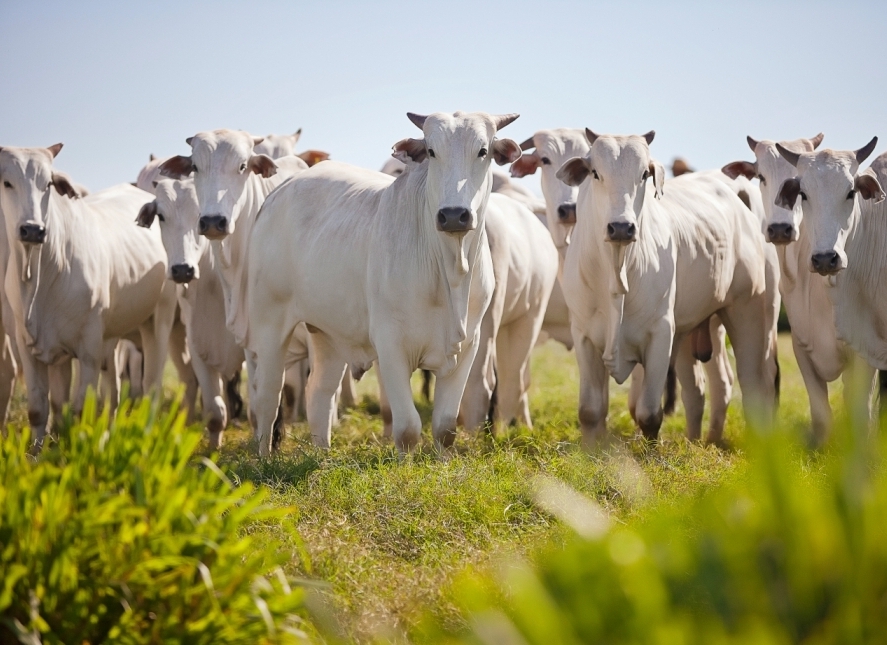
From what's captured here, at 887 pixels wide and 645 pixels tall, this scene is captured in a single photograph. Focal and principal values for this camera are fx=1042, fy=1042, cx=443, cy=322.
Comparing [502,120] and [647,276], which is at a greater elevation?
[502,120]

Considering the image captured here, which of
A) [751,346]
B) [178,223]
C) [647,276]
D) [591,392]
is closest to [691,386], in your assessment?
[751,346]

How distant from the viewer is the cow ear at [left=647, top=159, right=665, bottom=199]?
7.18 m

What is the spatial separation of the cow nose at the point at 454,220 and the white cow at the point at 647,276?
1.25 m

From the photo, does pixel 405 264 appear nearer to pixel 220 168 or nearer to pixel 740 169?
pixel 220 168

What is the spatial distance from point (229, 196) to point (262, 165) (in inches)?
17.4

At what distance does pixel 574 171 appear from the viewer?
288 inches

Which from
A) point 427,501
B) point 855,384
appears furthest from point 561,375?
point 855,384

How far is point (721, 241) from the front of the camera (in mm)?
8047

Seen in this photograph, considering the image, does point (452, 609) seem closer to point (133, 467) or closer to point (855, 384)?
point (133, 467)

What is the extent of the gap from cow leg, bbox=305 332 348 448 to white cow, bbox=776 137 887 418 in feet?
11.2

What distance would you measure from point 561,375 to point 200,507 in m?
10.8

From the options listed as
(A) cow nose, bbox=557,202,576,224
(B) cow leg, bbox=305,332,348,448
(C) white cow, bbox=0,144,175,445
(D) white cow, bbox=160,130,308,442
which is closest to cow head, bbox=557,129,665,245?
(A) cow nose, bbox=557,202,576,224

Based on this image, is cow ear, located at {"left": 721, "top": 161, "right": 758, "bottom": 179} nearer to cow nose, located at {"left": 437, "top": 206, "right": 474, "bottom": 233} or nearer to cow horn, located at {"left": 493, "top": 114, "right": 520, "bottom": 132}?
cow horn, located at {"left": 493, "top": 114, "right": 520, "bottom": 132}

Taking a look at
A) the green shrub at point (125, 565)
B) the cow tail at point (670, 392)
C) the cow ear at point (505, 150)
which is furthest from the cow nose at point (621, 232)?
the green shrub at point (125, 565)
